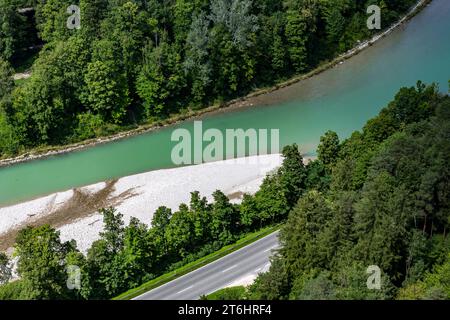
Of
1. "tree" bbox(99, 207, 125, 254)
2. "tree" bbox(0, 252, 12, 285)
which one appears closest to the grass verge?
"tree" bbox(99, 207, 125, 254)

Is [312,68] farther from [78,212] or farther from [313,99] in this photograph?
[78,212]

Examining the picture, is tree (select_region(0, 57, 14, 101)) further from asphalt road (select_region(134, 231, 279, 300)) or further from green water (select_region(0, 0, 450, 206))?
asphalt road (select_region(134, 231, 279, 300))

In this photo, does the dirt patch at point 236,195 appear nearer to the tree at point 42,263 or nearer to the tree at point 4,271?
the tree at point 42,263

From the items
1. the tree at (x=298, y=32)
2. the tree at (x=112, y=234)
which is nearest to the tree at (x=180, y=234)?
the tree at (x=112, y=234)

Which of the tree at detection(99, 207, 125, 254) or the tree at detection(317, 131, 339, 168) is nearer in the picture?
the tree at detection(99, 207, 125, 254)

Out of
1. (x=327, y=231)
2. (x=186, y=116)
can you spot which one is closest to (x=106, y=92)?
(x=186, y=116)

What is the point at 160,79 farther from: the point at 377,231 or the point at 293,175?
the point at 377,231
